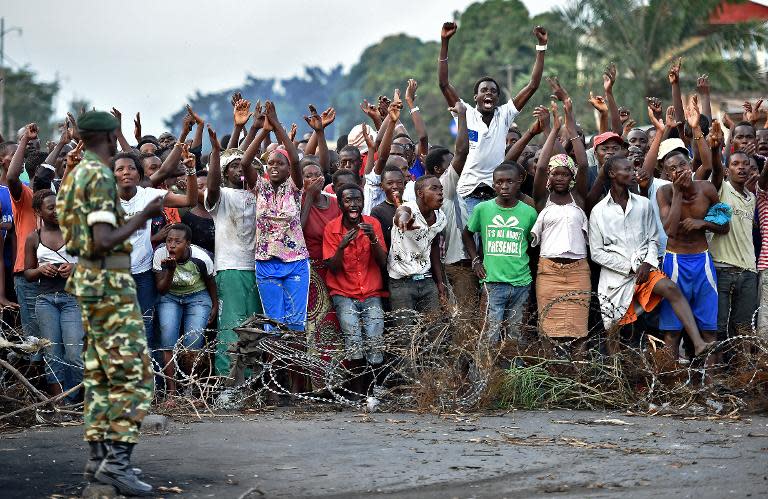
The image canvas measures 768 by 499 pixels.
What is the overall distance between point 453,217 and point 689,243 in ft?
7.20

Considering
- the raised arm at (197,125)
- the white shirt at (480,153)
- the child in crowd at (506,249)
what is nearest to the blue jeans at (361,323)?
the child in crowd at (506,249)

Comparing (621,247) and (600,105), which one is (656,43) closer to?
(600,105)

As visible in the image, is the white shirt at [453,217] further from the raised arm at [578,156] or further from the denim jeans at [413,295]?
the raised arm at [578,156]

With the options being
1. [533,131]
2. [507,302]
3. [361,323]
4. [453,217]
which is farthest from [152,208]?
[533,131]

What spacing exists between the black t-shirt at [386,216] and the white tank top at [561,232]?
133cm

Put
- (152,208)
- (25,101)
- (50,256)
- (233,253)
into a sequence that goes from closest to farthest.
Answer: (152,208)
(50,256)
(233,253)
(25,101)

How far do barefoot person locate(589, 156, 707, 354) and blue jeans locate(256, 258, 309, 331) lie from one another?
2.66 m

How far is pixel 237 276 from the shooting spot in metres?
10.7

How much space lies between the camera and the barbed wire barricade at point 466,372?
9828mm

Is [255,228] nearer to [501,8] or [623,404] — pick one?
[623,404]

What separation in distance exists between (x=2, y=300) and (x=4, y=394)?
164 cm

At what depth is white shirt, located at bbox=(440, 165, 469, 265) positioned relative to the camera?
440 inches

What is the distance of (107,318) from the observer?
22.5 feet

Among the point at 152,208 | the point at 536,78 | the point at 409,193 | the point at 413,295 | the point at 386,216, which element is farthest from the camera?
the point at 536,78
